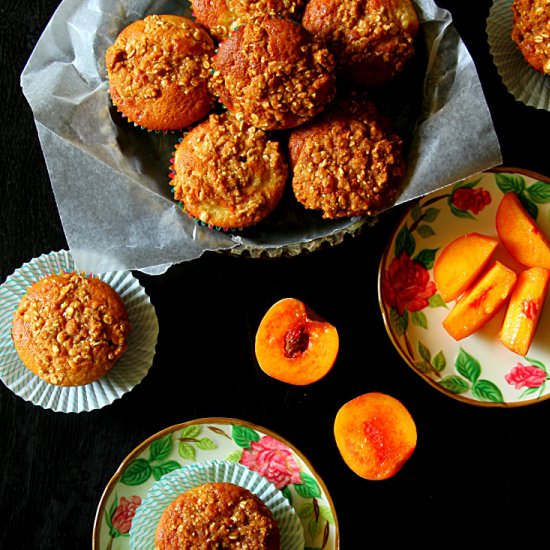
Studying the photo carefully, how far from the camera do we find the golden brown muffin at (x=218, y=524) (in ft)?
6.16

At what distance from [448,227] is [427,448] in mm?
719

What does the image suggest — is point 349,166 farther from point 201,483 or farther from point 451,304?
point 201,483

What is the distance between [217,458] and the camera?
→ 2072 mm

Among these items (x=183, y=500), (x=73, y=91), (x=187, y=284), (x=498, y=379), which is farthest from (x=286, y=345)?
(x=73, y=91)

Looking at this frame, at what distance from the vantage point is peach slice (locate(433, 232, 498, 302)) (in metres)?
2.05

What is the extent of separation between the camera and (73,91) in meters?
1.85

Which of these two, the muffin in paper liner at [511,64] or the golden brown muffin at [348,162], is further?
the muffin in paper liner at [511,64]

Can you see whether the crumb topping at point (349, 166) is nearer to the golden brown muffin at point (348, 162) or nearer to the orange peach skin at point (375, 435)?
the golden brown muffin at point (348, 162)

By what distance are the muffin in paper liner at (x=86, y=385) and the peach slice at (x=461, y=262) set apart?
917mm

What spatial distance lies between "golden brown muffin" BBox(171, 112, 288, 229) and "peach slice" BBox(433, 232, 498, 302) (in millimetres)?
651

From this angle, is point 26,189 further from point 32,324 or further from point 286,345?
point 286,345

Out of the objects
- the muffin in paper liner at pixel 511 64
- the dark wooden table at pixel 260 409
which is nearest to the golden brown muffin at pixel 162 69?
the dark wooden table at pixel 260 409

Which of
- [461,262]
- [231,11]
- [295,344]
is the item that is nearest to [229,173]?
[231,11]

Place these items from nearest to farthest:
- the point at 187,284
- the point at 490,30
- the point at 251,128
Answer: the point at 251,128, the point at 490,30, the point at 187,284
